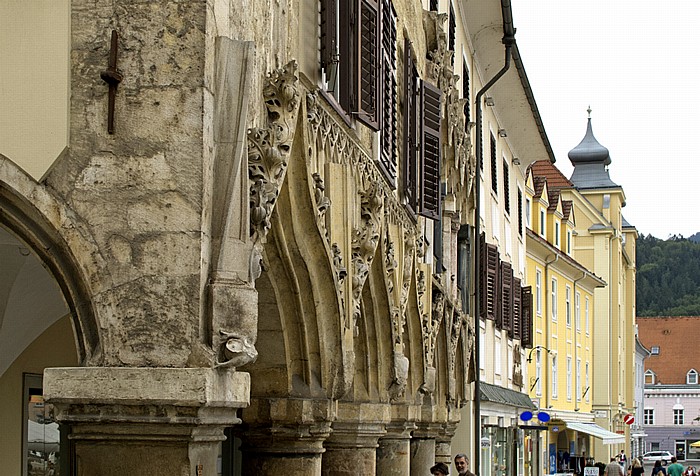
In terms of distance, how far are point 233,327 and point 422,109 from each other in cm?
1061

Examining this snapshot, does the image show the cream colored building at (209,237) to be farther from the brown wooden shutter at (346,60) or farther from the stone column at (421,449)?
the stone column at (421,449)

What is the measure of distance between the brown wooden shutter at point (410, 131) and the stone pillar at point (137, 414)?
9192mm

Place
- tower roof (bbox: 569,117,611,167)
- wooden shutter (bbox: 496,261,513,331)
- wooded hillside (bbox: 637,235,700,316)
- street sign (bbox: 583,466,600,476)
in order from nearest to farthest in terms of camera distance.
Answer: wooden shutter (bbox: 496,261,513,331), street sign (bbox: 583,466,600,476), tower roof (bbox: 569,117,611,167), wooded hillside (bbox: 637,235,700,316)

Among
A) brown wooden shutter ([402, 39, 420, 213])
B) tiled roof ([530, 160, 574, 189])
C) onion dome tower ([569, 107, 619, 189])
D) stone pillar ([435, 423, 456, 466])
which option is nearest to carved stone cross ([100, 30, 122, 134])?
brown wooden shutter ([402, 39, 420, 213])

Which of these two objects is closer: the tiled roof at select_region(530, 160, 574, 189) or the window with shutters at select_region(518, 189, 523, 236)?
the window with shutters at select_region(518, 189, 523, 236)

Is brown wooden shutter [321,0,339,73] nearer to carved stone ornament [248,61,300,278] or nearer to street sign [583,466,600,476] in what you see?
carved stone ornament [248,61,300,278]

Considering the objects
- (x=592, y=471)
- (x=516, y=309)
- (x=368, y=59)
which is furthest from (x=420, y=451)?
(x=592, y=471)

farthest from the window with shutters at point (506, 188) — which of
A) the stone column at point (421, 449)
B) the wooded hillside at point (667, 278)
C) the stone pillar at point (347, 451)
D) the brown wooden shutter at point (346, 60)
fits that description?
the wooded hillside at point (667, 278)

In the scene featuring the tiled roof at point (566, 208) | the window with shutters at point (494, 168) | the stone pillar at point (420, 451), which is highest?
the tiled roof at point (566, 208)

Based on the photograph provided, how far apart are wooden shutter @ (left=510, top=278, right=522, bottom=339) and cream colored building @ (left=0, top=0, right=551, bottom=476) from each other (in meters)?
16.2

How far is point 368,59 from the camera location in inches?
454

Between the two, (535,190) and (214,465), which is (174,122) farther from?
(535,190)

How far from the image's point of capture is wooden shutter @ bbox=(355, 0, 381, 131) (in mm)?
10914

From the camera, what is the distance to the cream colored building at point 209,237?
6.82 meters
